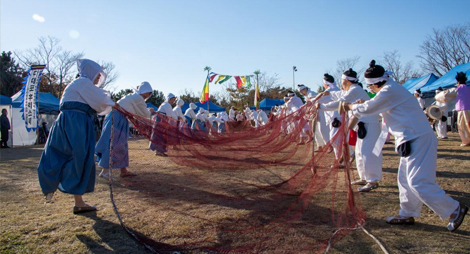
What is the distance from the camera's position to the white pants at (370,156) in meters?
4.50

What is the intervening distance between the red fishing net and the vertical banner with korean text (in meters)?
9.04

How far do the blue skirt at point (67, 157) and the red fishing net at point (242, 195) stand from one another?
2.19 feet

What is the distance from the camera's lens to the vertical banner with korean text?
503 inches

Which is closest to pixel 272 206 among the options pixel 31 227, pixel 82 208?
pixel 82 208

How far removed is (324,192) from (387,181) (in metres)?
1.45

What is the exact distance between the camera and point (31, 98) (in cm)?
1281

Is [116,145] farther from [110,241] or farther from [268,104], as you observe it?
[268,104]

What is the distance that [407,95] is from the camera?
3.06 m

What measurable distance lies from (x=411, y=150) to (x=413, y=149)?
21 millimetres

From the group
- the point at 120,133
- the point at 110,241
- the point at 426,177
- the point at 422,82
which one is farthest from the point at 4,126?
the point at 422,82

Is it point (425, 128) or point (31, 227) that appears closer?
point (425, 128)

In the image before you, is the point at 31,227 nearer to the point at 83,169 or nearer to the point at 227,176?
the point at 83,169

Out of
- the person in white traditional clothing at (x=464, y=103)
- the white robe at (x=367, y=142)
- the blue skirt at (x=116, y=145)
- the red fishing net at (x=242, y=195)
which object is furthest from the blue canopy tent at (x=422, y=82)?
the blue skirt at (x=116, y=145)

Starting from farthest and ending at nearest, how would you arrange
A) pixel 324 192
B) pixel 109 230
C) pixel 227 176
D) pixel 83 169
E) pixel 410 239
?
pixel 227 176
pixel 324 192
pixel 83 169
pixel 109 230
pixel 410 239
